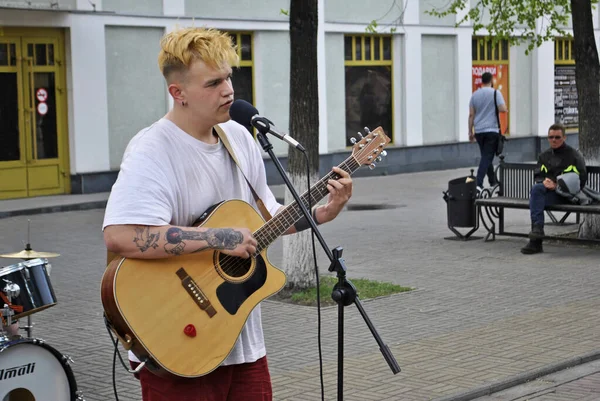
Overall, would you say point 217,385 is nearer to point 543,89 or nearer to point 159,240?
point 159,240

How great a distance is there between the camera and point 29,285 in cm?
563

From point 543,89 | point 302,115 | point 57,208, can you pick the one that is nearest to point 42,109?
point 57,208

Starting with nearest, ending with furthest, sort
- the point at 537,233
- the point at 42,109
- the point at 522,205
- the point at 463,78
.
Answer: the point at 537,233 < the point at 522,205 < the point at 42,109 < the point at 463,78

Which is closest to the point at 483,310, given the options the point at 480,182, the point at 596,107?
the point at 596,107

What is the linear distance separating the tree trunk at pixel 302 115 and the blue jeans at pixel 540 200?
334cm

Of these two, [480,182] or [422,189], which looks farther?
[422,189]

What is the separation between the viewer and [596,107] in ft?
42.3

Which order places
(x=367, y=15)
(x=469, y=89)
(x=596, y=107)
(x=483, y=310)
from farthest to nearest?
(x=469, y=89) < (x=367, y=15) < (x=596, y=107) < (x=483, y=310)

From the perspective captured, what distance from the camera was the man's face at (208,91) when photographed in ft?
12.0

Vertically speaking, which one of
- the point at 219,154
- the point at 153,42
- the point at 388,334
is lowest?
the point at 388,334

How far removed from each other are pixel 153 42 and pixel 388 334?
40.4ft

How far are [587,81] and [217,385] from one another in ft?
33.2

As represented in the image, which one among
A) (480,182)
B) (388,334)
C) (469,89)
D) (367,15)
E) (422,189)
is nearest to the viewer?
(388,334)

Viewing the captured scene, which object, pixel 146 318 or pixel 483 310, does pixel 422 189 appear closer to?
pixel 483 310
